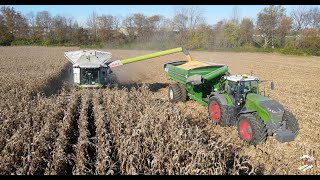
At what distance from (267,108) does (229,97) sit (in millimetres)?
1262

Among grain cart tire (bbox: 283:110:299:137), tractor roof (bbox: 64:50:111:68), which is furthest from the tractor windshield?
tractor roof (bbox: 64:50:111:68)

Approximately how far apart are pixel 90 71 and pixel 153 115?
5.29 meters

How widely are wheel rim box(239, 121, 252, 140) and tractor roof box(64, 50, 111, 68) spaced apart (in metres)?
6.40

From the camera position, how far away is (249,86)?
24.0 feet

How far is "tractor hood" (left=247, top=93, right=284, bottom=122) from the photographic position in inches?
240

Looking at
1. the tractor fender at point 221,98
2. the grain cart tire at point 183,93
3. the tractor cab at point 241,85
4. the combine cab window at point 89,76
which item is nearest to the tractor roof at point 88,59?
the combine cab window at point 89,76

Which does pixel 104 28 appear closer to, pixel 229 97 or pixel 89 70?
pixel 89 70

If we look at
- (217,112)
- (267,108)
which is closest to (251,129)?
(267,108)

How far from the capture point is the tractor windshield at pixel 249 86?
719 cm

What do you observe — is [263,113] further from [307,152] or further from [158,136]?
[158,136]

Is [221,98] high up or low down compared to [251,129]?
up

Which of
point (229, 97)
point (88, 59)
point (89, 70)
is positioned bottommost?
point (229, 97)
